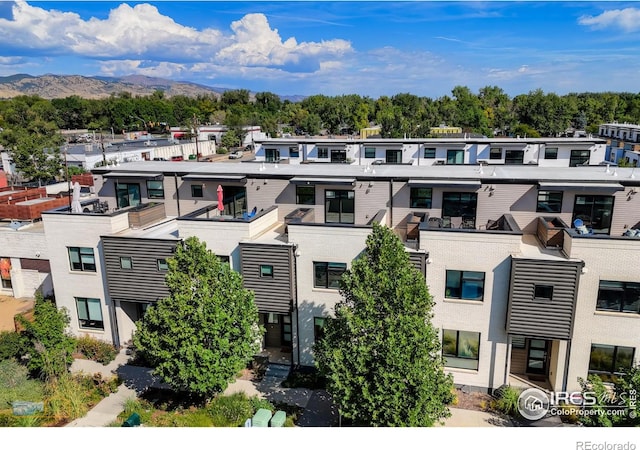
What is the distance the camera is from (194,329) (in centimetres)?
1608

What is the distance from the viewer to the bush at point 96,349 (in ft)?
71.8

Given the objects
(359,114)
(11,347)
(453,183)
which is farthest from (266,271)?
(359,114)

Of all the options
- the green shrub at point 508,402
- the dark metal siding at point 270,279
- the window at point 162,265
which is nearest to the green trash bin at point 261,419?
the dark metal siding at point 270,279

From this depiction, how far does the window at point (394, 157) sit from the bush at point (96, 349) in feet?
98.5

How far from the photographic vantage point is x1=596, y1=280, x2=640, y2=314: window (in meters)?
17.0

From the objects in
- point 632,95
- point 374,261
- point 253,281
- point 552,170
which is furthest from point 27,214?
point 632,95

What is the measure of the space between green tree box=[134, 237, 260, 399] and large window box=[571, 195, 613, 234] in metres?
15.9

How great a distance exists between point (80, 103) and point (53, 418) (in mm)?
147840

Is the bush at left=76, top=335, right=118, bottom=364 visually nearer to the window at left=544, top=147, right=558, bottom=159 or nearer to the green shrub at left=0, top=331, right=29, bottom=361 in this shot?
the green shrub at left=0, top=331, right=29, bottom=361

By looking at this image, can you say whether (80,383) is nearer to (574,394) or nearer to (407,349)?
(407,349)

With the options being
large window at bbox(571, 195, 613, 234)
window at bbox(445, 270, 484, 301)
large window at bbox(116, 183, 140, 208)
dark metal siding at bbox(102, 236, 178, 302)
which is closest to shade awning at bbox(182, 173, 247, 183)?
large window at bbox(116, 183, 140, 208)

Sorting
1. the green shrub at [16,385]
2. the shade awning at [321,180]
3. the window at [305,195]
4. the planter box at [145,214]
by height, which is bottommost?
the green shrub at [16,385]

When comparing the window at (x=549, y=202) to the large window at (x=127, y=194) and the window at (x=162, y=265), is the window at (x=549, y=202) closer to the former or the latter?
the window at (x=162, y=265)

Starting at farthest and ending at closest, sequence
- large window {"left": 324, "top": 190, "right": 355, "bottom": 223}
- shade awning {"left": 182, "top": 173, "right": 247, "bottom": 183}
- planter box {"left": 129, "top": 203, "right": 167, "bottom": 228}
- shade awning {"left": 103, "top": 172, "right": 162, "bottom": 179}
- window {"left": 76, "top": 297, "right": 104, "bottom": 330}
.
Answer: shade awning {"left": 103, "top": 172, "right": 162, "bottom": 179} → shade awning {"left": 182, "top": 173, "right": 247, "bottom": 183} → large window {"left": 324, "top": 190, "right": 355, "bottom": 223} → planter box {"left": 129, "top": 203, "right": 167, "bottom": 228} → window {"left": 76, "top": 297, "right": 104, "bottom": 330}
